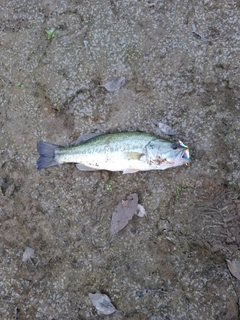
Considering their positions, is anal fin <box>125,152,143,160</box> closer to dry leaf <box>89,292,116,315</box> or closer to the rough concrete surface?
the rough concrete surface

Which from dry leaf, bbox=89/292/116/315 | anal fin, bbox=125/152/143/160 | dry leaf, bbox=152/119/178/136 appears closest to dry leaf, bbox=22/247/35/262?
dry leaf, bbox=89/292/116/315

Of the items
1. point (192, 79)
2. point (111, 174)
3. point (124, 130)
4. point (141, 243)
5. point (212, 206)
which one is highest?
point (192, 79)

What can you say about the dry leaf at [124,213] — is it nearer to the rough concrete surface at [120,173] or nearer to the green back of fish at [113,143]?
the rough concrete surface at [120,173]

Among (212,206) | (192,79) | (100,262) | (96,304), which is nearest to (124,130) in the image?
(192,79)

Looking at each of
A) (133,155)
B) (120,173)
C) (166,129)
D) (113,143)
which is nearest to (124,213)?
(120,173)

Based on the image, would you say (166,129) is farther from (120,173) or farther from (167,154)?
(120,173)

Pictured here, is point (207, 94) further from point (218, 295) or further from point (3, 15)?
point (3, 15)

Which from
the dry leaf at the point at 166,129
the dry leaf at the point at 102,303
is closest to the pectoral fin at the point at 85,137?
the dry leaf at the point at 166,129
